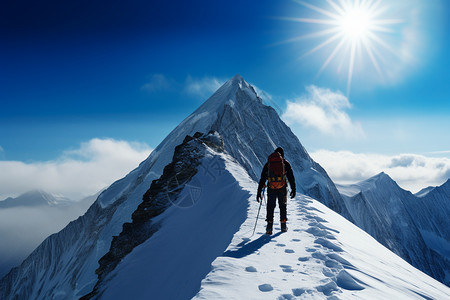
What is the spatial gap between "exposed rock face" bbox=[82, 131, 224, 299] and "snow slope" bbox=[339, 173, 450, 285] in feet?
289

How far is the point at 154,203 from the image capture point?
1911 centimetres

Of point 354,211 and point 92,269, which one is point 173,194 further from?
point 354,211

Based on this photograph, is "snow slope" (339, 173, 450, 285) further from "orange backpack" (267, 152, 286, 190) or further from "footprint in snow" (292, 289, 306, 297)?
"footprint in snow" (292, 289, 306, 297)

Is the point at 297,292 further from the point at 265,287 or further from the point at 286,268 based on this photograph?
the point at 286,268

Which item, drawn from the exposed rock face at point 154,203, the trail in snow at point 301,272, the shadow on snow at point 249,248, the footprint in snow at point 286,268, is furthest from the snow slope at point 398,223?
the footprint in snow at point 286,268

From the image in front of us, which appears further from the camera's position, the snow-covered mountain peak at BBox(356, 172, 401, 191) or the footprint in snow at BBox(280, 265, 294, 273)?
Answer: the snow-covered mountain peak at BBox(356, 172, 401, 191)

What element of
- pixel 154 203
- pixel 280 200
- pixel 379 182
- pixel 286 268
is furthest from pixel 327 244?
pixel 379 182

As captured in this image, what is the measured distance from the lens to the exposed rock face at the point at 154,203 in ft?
53.2

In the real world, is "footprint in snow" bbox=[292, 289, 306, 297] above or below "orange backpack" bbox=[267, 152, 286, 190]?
below

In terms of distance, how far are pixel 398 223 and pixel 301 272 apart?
18498 cm

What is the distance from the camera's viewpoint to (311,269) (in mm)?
5508

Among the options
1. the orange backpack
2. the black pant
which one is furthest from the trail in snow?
the orange backpack

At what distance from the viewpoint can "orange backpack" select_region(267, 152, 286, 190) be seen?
8688 millimetres

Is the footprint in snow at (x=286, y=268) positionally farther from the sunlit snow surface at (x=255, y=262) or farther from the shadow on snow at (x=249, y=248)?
the shadow on snow at (x=249, y=248)
